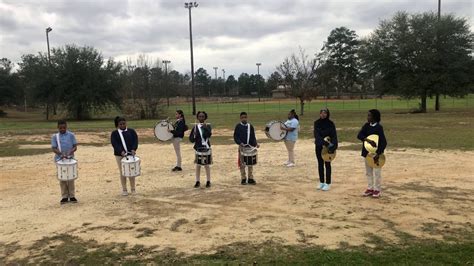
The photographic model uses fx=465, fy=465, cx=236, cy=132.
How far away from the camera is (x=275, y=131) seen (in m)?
13.7

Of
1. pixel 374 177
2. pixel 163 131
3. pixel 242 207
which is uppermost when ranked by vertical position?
pixel 163 131

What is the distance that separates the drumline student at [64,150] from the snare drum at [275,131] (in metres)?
5.83

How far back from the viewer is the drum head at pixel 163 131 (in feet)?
43.5

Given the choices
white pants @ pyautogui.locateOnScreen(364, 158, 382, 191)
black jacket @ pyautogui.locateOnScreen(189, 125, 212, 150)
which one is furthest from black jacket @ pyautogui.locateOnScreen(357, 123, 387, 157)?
black jacket @ pyautogui.locateOnScreen(189, 125, 212, 150)

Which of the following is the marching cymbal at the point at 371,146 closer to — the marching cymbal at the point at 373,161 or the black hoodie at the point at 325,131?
the marching cymbal at the point at 373,161

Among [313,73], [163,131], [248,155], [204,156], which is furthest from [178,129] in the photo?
[313,73]

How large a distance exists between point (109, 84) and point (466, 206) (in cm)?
4370

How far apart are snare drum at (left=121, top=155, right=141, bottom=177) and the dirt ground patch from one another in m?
0.53

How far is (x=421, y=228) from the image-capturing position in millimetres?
7125

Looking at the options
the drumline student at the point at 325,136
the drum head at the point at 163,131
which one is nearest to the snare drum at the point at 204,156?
the drumline student at the point at 325,136

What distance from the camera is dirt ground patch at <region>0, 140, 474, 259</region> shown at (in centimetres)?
700

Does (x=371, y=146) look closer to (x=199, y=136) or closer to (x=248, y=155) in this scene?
(x=248, y=155)

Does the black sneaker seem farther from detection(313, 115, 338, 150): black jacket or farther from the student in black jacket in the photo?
the student in black jacket

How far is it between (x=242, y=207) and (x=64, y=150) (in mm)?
3950
